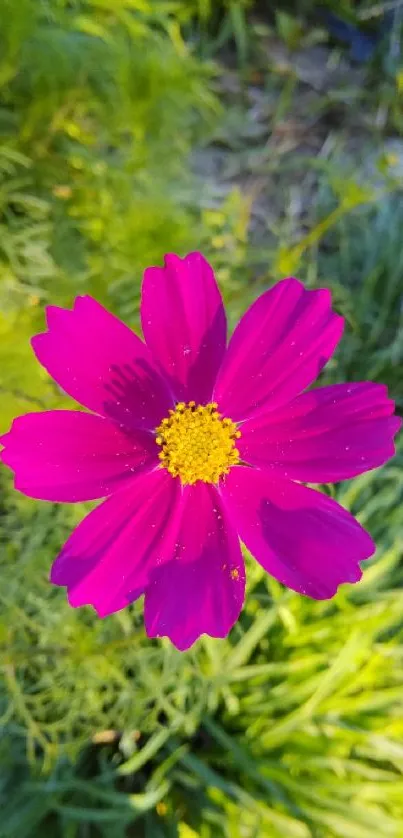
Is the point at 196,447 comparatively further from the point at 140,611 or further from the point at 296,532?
the point at 140,611

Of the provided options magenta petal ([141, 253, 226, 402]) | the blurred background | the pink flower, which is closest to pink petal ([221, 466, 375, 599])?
the pink flower

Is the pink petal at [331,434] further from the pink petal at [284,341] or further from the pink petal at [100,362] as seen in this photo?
the pink petal at [100,362]

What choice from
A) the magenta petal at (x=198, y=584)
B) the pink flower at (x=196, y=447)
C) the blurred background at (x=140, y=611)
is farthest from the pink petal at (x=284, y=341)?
the blurred background at (x=140, y=611)

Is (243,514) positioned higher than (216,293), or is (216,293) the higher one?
(216,293)

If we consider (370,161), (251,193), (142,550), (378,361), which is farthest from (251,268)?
(142,550)

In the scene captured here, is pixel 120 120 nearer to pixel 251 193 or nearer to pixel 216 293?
pixel 251 193

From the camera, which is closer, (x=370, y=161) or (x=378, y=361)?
(x=378, y=361)

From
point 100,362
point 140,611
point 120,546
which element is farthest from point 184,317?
point 140,611

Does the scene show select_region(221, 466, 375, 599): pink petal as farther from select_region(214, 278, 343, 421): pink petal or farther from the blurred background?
the blurred background
